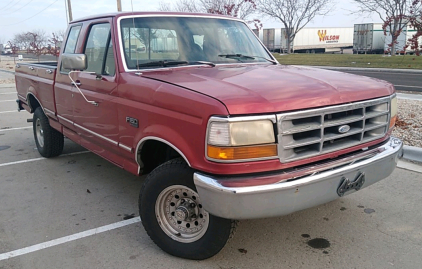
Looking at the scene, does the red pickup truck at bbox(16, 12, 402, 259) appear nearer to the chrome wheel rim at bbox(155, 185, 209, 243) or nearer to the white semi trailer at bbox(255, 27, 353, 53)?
the chrome wheel rim at bbox(155, 185, 209, 243)

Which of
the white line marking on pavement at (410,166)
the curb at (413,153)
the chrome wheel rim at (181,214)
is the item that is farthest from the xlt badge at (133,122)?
the curb at (413,153)

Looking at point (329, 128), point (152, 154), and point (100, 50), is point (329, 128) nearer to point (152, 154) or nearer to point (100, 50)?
point (152, 154)

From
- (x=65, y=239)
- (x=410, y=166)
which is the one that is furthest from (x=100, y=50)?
(x=410, y=166)

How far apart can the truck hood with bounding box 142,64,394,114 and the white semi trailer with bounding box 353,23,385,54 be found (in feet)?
136

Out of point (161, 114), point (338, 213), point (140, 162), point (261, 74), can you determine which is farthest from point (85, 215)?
point (338, 213)

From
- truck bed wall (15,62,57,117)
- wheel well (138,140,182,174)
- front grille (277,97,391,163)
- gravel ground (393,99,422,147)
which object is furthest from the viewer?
gravel ground (393,99,422,147)

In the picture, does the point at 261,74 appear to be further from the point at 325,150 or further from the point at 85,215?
the point at 85,215

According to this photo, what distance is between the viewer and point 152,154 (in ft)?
12.0

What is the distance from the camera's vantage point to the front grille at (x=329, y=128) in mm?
2769

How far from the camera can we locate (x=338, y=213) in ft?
13.4

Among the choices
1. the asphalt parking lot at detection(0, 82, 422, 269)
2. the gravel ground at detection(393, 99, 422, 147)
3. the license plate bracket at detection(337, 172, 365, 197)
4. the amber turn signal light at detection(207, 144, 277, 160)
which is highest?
the amber turn signal light at detection(207, 144, 277, 160)

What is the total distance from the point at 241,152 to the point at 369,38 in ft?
144

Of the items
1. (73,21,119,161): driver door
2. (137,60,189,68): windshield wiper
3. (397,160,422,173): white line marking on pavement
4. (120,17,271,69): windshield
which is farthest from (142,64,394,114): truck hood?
(397,160,422,173): white line marking on pavement

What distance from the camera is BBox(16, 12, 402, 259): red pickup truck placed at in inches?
106
